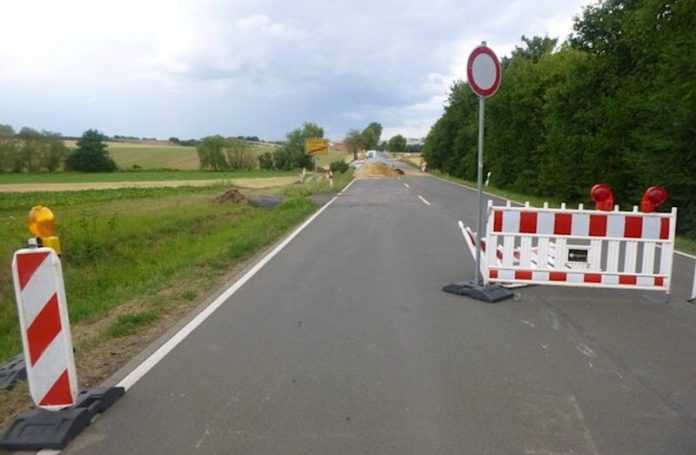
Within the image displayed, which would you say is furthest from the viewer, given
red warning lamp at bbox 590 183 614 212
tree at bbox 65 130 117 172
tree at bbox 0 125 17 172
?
tree at bbox 65 130 117 172

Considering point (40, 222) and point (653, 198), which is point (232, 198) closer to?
point (653, 198)

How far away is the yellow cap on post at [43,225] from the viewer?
403cm

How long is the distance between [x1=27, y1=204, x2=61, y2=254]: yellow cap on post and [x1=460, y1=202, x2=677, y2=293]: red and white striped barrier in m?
5.48

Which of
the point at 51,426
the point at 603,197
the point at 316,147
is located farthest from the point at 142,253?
the point at 316,147

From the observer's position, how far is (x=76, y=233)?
54.6 ft

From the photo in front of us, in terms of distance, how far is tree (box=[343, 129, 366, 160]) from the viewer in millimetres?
146500

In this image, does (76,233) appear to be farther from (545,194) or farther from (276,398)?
(545,194)

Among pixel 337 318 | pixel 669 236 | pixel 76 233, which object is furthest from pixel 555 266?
pixel 76 233

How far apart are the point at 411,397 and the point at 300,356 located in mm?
1308

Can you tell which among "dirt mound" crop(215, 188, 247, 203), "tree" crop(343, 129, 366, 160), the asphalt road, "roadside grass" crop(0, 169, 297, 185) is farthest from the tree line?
"tree" crop(343, 129, 366, 160)

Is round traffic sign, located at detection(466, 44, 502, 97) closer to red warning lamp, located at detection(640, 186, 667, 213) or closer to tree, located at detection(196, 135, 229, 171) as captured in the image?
red warning lamp, located at detection(640, 186, 667, 213)

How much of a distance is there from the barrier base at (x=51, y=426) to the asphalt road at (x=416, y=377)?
9 centimetres

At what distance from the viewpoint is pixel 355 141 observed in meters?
147

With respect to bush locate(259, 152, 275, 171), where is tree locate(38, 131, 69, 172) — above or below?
above
